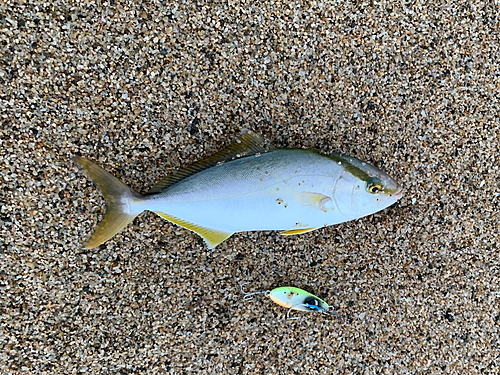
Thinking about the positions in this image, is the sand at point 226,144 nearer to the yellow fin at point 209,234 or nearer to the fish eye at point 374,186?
the yellow fin at point 209,234

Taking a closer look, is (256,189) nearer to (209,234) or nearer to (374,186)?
(209,234)

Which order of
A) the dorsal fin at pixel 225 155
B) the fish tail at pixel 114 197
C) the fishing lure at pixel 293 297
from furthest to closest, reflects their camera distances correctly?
the fishing lure at pixel 293 297 < the dorsal fin at pixel 225 155 < the fish tail at pixel 114 197

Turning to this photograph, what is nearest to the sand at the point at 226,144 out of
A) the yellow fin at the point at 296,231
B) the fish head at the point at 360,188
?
the yellow fin at the point at 296,231

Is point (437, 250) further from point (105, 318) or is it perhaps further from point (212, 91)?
point (105, 318)

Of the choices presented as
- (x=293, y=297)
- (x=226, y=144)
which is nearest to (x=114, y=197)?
(x=226, y=144)

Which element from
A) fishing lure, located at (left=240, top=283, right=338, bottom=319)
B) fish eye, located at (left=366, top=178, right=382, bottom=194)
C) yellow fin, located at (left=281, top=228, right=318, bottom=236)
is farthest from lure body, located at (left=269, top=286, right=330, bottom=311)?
fish eye, located at (left=366, top=178, right=382, bottom=194)

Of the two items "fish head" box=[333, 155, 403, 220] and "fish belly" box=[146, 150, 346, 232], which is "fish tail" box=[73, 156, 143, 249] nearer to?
"fish belly" box=[146, 150, 346, 232]
